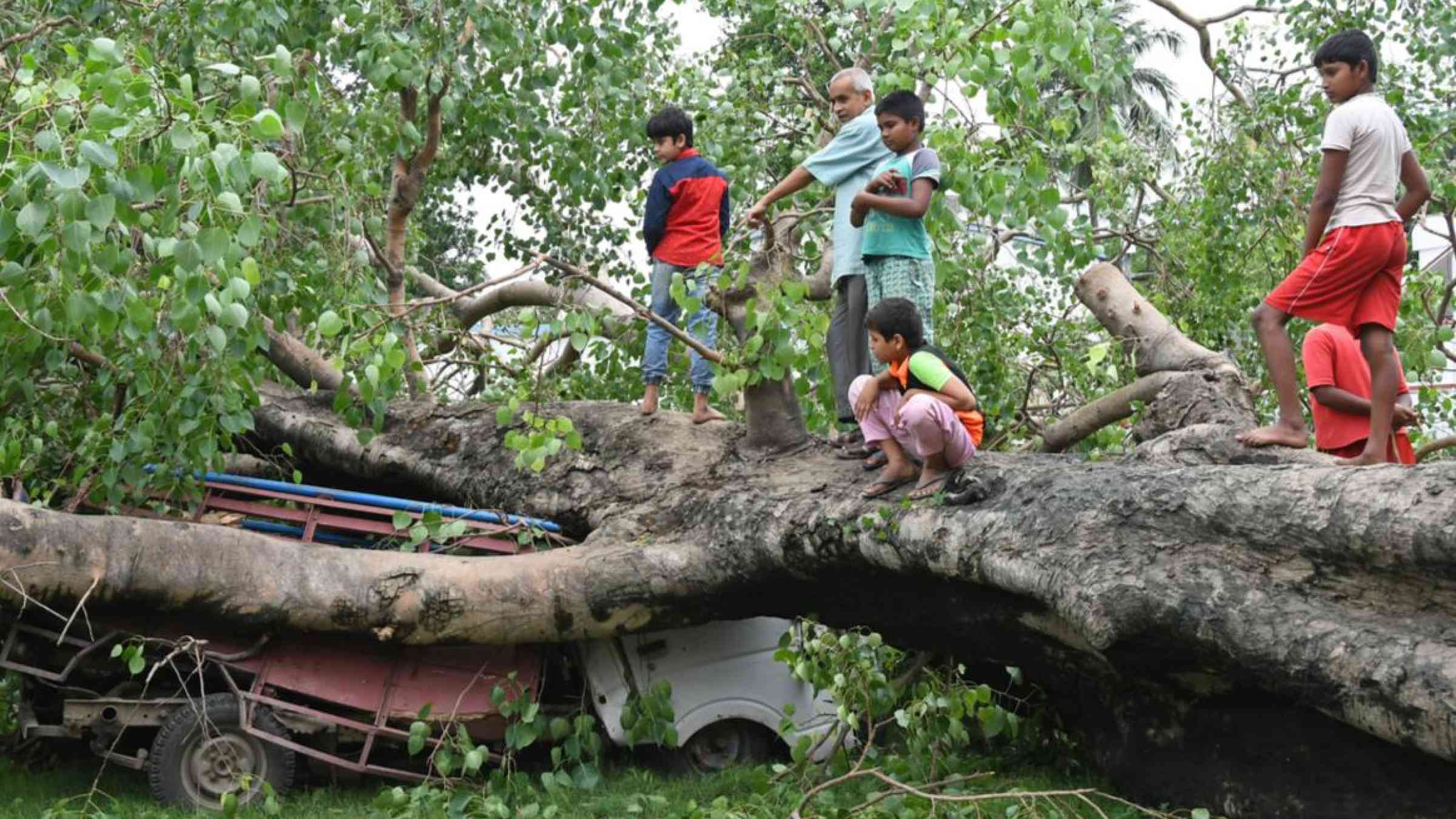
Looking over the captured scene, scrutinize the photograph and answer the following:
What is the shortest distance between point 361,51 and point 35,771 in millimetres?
3376

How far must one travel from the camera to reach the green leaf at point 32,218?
11.6 ft

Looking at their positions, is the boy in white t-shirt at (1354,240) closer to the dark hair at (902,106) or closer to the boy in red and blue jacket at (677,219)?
the dark hair at (902,106)

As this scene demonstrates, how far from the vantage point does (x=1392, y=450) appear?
4.96 meters

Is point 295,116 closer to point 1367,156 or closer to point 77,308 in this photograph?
point 77,308

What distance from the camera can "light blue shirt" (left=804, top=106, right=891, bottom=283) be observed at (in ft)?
18.9

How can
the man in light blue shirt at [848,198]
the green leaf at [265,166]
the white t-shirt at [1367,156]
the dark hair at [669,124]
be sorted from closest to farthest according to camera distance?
the green leaf at [265,166] → the white t-shirt at [1367,156] → the man in light blue shirt at [848,198] → the dark hair at [669,124]

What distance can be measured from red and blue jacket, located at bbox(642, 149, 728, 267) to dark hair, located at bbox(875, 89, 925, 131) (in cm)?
102

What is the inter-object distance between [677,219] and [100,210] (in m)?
3.04

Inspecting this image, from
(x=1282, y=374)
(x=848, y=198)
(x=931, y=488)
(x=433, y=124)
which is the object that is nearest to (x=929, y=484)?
(x=931, y=488)

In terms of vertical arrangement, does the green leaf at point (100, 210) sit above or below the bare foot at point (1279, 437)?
above

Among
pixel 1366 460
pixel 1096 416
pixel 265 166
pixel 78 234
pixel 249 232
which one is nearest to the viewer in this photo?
pixel 78 234

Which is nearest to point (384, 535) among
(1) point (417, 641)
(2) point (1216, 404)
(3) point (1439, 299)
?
(1) point (417, 641)

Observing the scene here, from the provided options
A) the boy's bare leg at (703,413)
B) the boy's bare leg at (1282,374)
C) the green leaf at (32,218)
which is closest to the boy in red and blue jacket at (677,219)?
the boy's bare leg at (703,413)

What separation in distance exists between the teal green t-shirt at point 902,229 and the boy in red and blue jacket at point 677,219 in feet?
3.03
